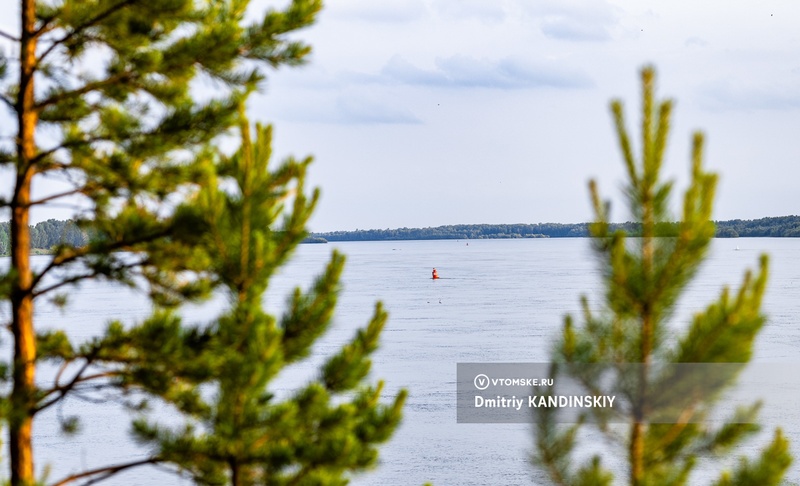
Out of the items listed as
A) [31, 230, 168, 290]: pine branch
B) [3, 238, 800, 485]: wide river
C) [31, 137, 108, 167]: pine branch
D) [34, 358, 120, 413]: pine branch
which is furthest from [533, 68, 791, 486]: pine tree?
[31, 137, 108, 167]: pine branch

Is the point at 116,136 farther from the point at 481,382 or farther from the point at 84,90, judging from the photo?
the point at 481,382

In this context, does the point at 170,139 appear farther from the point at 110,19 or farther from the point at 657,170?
the point at 657,170

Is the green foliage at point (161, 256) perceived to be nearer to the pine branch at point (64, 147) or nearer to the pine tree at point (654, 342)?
the pine branch at point (64, 147)

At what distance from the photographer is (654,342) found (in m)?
3.93

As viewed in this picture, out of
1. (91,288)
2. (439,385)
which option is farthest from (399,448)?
(91,288)

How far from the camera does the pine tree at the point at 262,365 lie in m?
4.58

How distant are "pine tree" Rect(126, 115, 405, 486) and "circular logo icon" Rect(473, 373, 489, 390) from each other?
2173cm

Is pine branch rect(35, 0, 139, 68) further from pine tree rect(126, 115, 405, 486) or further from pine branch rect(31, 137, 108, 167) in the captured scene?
pine tree rect(126, 115, 405, 486)

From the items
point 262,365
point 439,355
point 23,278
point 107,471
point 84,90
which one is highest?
point 84,90

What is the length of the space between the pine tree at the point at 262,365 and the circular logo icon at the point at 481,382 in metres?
21.7

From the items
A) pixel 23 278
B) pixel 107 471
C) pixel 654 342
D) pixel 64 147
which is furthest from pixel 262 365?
pixel 64 147

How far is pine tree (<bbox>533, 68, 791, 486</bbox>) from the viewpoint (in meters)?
3.65

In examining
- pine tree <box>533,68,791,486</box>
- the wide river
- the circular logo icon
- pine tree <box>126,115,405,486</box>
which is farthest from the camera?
the circular logo icon

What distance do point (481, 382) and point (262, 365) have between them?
25.4 meters
